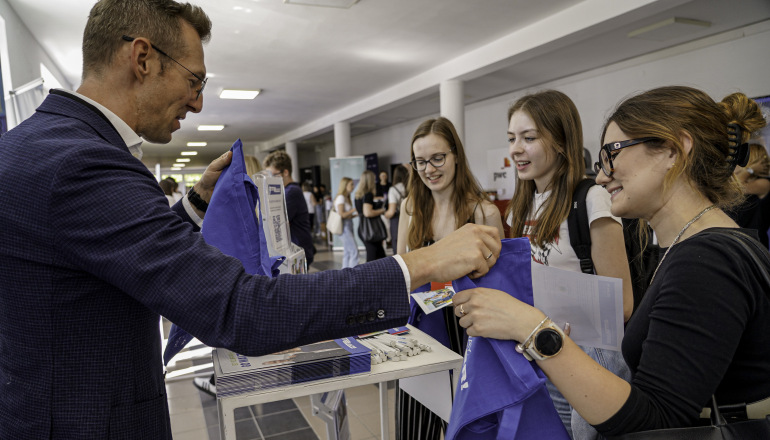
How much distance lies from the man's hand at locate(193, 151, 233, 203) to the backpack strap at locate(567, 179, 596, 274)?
1.25 meters

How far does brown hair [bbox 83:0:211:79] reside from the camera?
1.06m

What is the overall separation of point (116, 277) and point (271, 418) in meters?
2.81

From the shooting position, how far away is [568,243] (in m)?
1.83

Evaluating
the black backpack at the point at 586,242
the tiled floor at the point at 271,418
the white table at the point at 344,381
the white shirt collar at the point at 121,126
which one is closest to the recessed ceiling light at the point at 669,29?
the black backpack at the point at 586,242

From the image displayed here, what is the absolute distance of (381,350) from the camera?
4.91ft

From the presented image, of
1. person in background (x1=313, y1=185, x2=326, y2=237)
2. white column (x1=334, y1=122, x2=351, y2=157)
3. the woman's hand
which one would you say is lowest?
person in background (x1=313, y1=185, x2=326, y2=237)

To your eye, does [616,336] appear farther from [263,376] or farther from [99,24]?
[99,24]

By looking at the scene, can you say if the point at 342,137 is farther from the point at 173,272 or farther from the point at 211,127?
the point at 173,272

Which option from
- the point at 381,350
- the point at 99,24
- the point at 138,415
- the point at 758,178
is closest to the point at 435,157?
the point at 381,350

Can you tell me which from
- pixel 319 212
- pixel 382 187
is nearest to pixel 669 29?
pixel 382 187

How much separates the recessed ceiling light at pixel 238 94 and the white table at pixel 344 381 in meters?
8.94

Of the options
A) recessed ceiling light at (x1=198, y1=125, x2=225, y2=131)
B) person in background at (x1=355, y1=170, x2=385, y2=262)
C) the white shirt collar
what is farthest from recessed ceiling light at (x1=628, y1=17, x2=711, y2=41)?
recessed ceiling light at (x1=198, y1=125, x2=225, y2=131)

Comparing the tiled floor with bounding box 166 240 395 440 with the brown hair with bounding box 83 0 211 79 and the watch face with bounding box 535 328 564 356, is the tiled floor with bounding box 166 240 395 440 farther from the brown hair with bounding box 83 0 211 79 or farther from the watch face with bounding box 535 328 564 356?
the brown hair with bounding box 83 0 211 79

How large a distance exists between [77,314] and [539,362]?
0.92m
